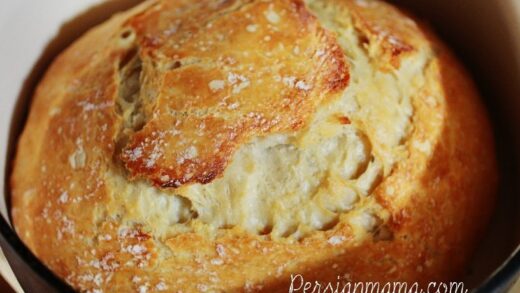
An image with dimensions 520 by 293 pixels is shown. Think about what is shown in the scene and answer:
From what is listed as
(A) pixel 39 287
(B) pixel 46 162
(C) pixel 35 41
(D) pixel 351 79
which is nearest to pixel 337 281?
(D) pixel 351 79

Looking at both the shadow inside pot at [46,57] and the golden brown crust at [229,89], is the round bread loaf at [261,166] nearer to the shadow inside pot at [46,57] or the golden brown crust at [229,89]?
Result: the golden brown crust at [229,89]

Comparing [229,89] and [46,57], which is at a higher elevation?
[229,89]

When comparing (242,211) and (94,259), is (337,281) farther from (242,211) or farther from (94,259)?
(94,259)

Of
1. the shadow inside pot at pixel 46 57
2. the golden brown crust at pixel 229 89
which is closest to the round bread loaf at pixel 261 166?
the golden brown crust at pixel 229 89

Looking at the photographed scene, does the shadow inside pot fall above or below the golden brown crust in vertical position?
below

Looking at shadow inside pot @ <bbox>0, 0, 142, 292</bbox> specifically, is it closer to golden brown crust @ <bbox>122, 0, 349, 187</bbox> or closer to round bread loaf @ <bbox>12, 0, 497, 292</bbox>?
round bread loaf @ <bbox>12, 0, 497, 292</bbox>

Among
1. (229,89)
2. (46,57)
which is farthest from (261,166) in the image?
(46,57)

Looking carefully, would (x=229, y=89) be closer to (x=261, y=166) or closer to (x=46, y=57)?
(x=261, y=166)

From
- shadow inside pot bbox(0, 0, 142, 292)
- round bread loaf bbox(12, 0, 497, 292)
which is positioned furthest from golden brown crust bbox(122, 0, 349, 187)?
shadow inside pot bbox(0, 0, 142, 292)
